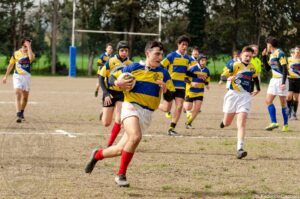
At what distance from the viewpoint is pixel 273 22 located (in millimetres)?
51750

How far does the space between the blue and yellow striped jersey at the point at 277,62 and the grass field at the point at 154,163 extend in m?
1.45

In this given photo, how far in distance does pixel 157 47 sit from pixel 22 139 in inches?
211

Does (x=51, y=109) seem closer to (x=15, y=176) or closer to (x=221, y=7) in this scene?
(x=15, y=176)

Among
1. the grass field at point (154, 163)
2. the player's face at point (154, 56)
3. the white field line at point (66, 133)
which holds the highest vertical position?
the player's face at point (154, 56)

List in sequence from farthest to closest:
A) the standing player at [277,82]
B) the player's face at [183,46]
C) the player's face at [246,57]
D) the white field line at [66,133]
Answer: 1. the standing player at [277,82]
2. the player's face at [183,46]
3. the white field line at [66,133]
4. the player's face at [246,57]

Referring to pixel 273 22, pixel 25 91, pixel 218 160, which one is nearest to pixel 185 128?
pixel 25 91

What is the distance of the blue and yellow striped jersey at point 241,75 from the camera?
1229cm

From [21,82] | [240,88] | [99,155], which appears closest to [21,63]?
[21,82]

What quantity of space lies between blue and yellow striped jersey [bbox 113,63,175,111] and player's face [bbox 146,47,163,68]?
0.08 metres

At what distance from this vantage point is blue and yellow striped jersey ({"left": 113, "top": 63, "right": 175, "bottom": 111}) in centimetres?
891

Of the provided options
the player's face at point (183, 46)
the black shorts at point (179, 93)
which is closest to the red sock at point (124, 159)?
the player's face at point (183, 46)

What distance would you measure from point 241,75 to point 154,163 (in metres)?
2.67

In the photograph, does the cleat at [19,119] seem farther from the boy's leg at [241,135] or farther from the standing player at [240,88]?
the boy's leg at [241,135]

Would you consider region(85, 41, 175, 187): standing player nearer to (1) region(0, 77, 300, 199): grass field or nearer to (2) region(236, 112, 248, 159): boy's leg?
(1) region(0, 77, 300, 199): grass field
